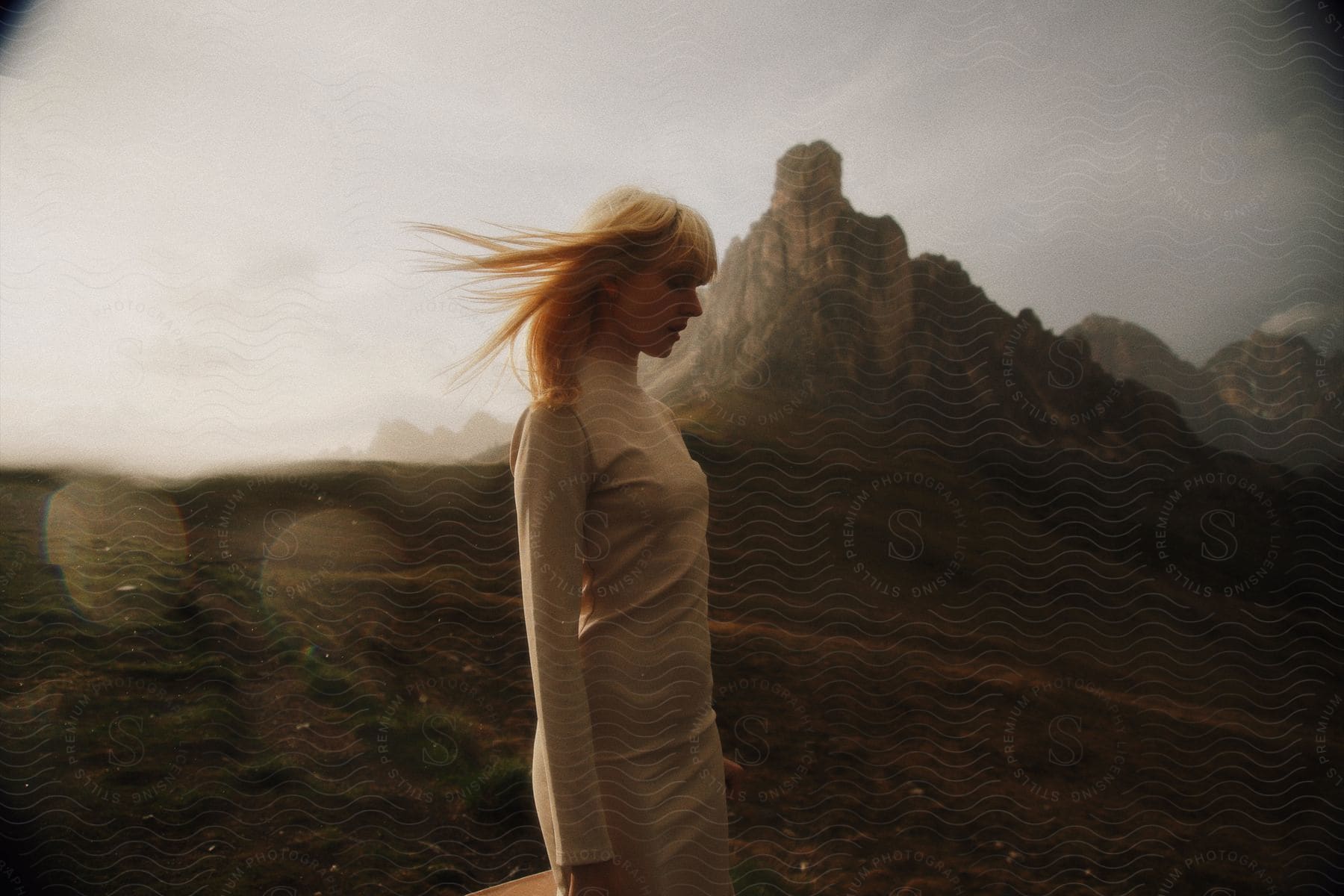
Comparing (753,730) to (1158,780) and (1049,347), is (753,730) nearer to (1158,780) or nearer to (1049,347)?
(1158,780)

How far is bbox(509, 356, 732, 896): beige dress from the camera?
86 cm

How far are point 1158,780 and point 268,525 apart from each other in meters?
2.20

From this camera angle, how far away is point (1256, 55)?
5.98 feet

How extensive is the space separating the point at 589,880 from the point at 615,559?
Answer: 1.17 ft

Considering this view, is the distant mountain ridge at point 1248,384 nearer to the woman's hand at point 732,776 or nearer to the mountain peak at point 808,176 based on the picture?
the mountain peak at point 808,176

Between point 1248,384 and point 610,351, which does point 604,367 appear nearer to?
point 610,351

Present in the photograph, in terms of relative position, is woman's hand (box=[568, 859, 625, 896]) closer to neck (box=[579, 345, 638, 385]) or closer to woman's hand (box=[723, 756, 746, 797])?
woman's hand (box=[723, 756, 746, 797])

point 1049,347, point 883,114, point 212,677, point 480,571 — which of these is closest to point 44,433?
point 212,677

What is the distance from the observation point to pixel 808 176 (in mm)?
1849

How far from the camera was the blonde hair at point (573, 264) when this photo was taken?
3.12 feet
